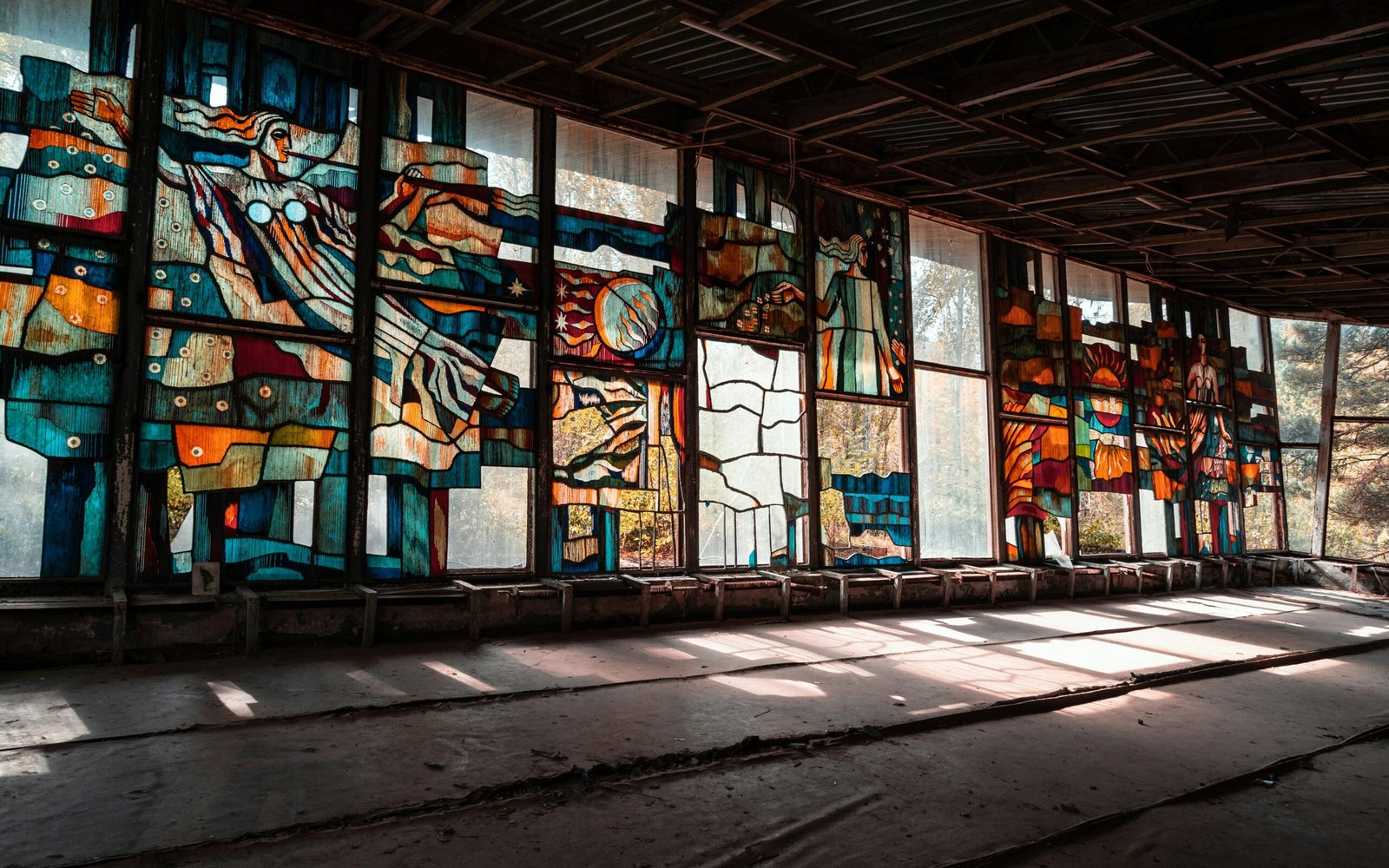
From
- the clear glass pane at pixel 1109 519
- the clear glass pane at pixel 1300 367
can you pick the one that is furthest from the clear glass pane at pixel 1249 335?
the clear glass pane at pixel 1300 367

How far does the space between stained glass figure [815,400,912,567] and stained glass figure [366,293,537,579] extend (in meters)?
3.33

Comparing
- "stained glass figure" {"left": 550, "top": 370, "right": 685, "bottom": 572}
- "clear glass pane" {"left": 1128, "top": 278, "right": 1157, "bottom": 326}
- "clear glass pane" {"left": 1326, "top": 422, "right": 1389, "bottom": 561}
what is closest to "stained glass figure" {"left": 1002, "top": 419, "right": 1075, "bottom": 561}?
"clear glass pane" {"left": 1128, "top": 278, "right": 1157, "bottom": 326}

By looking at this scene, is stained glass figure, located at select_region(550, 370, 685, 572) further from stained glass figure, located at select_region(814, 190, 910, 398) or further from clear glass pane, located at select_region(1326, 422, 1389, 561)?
clear glass pane, located at select_region(1326, 422, 1389, 561)

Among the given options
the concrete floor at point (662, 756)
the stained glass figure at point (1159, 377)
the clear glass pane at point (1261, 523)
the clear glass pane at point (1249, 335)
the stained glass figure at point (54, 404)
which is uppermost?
the clear glass pane at point (1249, 335)

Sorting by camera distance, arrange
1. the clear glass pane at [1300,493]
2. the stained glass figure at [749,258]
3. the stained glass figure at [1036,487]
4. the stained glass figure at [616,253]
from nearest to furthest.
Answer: the stained glass figure at [616,253] → the stained glass figure at [749,258] → the stained glass figure at [1036,487] → the clear glass pane at [1300,493]

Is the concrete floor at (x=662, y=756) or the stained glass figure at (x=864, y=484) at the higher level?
the stained glass figure at (x=864, y=484)

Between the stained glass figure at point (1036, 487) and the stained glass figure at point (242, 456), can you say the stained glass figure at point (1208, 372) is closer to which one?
the stained glass figure at point (1036, 487)

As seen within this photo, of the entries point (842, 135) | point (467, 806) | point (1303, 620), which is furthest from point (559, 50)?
point (1303, 620)

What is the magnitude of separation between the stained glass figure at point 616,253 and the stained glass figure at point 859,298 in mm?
1851

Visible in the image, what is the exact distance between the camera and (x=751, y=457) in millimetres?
8492

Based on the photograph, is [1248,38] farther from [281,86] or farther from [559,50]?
[281,86]

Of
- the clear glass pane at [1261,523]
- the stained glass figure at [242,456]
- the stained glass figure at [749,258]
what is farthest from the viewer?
the clear glass pane at [1261,523]

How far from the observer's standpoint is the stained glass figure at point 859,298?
30.5 feet

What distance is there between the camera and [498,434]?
7.02m
